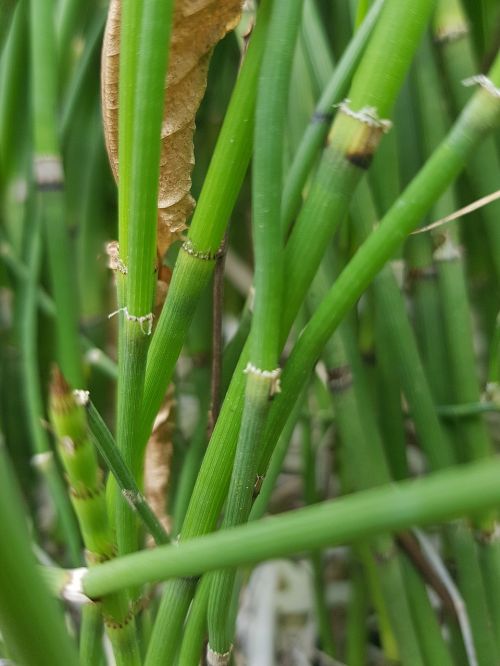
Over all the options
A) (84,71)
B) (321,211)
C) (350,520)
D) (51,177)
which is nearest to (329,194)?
(321,211)

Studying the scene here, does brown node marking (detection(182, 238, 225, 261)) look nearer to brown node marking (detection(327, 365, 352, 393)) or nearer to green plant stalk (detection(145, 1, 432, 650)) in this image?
green plant stalk (detection(145, 1, 432, 650))

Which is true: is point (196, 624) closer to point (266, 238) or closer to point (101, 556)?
point (101, 556)

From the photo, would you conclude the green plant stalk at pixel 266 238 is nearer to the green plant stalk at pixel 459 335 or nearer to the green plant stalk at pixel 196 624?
the green plant stalk at pixel 196 624

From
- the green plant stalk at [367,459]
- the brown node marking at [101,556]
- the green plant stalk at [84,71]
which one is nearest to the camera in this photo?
the brown node marking at [101,556]

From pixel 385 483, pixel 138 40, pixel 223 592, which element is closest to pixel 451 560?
pixel 385 483

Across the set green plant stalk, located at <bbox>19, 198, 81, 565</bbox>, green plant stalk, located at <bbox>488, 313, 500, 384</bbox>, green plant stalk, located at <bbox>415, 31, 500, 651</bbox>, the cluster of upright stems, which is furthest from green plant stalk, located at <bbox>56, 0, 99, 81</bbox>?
green plant stalk, located at <bbox>488, 313, 500, 384</bbox>

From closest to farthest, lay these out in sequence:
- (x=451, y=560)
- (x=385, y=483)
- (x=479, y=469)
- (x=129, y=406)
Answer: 1. (x=479, y=469)
2. (x=129, y=406)
3. (x=385, y=483)
4. (x=451, y=560)

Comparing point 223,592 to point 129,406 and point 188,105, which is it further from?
point 188,105

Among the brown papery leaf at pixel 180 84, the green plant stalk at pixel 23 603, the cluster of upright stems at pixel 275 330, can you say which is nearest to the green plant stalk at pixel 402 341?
the cluster of upright stems at pixel 275 330
